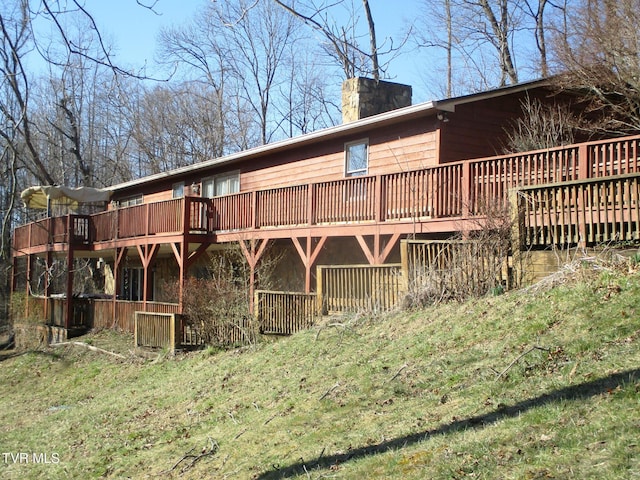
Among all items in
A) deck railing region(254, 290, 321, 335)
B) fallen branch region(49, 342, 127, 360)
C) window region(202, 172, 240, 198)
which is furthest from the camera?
window region(202, 172, 240, 198)

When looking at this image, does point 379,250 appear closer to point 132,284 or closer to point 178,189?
point 178,189

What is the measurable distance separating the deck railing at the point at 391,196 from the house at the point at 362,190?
3 cm

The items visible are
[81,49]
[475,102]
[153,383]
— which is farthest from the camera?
[475,102]

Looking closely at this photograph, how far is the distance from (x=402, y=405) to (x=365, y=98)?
46.2 feet

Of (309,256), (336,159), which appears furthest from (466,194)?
(336,159)

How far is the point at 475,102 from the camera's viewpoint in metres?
17.1

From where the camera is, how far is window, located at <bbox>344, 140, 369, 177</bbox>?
18.6 m

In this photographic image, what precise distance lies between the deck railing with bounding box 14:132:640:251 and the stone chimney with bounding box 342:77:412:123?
4037 millimetres

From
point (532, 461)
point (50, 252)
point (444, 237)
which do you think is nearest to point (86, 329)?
point (50, 252)

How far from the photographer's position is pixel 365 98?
67.8 ft

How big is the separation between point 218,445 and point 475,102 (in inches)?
448

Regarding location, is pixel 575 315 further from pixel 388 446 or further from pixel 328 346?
pixel 328 346

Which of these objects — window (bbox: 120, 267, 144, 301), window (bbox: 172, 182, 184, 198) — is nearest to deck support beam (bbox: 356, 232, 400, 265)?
window (bbox: 172, 182, 184, 198)

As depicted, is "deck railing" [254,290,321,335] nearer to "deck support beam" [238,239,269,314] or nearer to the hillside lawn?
the hillside lawn
